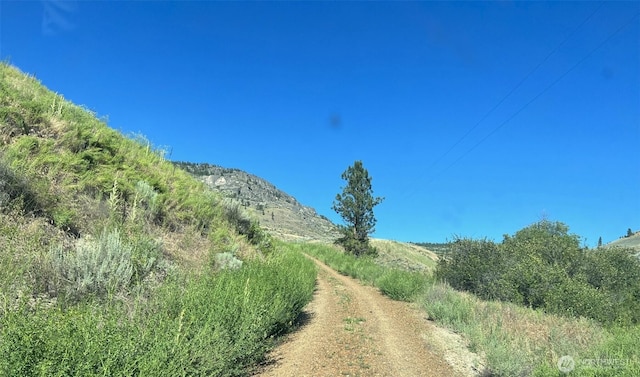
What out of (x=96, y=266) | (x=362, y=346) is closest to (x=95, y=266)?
(x=96, y=266)

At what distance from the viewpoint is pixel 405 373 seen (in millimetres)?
7766

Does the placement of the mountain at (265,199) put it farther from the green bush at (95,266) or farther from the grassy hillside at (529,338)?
the green bush at (95,266)

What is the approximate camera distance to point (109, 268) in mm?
6633

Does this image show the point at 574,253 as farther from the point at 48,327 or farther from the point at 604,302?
the point at 48,327

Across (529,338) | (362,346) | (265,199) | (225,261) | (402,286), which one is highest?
(265,199)

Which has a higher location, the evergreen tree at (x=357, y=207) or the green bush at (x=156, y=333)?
the evergreen tree at (x=357, y=207)

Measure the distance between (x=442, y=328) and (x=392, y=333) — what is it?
2.32 m

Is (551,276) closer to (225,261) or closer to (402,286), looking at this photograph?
(402,286)

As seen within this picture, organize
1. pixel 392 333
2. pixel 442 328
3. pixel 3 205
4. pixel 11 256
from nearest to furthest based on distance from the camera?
pixel 11 256, pixel 3 205, pixel 392 333, pixel 442 328

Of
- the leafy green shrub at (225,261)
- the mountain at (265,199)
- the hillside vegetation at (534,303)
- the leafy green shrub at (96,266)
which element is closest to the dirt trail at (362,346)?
the hillside vegetation at (534,303)

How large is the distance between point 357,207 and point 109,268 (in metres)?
36.3

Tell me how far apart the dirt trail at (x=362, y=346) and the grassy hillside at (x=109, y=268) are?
71cm

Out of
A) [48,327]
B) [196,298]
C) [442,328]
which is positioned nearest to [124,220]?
[196,298]

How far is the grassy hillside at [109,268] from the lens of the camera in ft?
12.4
